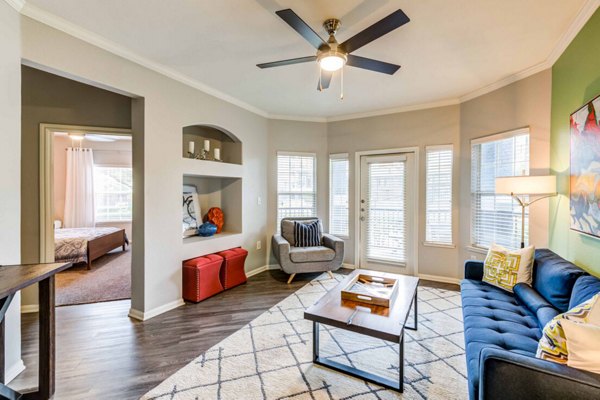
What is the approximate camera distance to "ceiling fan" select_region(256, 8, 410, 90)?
1.62m

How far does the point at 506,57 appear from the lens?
2.72 meters

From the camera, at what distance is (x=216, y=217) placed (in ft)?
13.8

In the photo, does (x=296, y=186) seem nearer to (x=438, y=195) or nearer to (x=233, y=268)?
(x=233, y=268)

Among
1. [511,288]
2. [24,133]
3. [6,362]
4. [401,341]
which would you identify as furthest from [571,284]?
[24,133]

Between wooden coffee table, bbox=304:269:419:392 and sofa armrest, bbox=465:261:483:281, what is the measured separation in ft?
2.97

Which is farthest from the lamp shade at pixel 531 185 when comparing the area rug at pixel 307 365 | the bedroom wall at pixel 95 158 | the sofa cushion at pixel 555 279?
the bedroom wall at pixel 95 158

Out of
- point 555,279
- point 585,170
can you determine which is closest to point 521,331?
point 555,279

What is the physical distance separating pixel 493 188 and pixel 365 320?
9.40 feet

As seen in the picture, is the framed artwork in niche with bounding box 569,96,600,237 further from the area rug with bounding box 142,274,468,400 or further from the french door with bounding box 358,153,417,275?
the french door with bounding box 358,153,417,275

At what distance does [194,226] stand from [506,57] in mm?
4315

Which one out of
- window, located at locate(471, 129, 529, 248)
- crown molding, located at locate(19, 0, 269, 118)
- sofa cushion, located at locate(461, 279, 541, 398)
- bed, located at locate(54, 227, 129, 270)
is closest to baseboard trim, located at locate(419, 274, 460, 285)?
window, located at locate(471, 129, 529, 248)

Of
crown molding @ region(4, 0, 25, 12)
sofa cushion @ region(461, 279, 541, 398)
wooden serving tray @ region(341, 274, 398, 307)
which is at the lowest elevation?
sofa cushion @ region(461, 279, 541, 398)

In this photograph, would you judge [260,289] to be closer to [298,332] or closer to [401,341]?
[298,332]

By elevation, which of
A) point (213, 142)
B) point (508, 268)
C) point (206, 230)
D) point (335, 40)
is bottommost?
point (508, 268)
